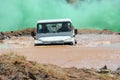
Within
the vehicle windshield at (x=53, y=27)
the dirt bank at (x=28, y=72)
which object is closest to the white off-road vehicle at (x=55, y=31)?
the vehicle windshield at (x=53, y=27)

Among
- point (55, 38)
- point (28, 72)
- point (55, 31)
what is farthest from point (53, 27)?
point (28, 72)

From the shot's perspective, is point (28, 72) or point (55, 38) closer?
point (28, 72)

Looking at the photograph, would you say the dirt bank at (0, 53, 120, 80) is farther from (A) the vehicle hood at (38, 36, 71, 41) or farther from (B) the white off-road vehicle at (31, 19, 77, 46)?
(B) the white off-road vehicle at (31, 19, 77, 46)

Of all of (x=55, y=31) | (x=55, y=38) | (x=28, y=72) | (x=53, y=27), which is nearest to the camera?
(x=28, y=72)

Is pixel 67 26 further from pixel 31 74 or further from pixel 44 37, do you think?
pixel 31 74

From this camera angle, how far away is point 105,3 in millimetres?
67188

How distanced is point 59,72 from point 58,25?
19.7 m

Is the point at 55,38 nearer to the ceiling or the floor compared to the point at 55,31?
nearer to the floor

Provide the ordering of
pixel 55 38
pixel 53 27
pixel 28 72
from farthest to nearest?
pixel 53 27 < pixel 55 38 < pixel 28 72

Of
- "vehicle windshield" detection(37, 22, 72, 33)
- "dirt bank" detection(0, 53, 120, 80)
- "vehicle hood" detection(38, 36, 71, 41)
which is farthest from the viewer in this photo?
"vehicle windshield" detection(37, 22, 72, 33)

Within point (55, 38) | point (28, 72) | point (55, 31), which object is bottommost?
point (55, 38)

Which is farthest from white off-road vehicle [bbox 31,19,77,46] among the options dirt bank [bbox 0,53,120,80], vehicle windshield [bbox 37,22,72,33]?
dirt bank [bbox 0,53,120,80]

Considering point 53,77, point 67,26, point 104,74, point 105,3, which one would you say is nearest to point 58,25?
point 67,26

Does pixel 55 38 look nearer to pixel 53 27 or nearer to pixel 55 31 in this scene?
pixel 55 31
